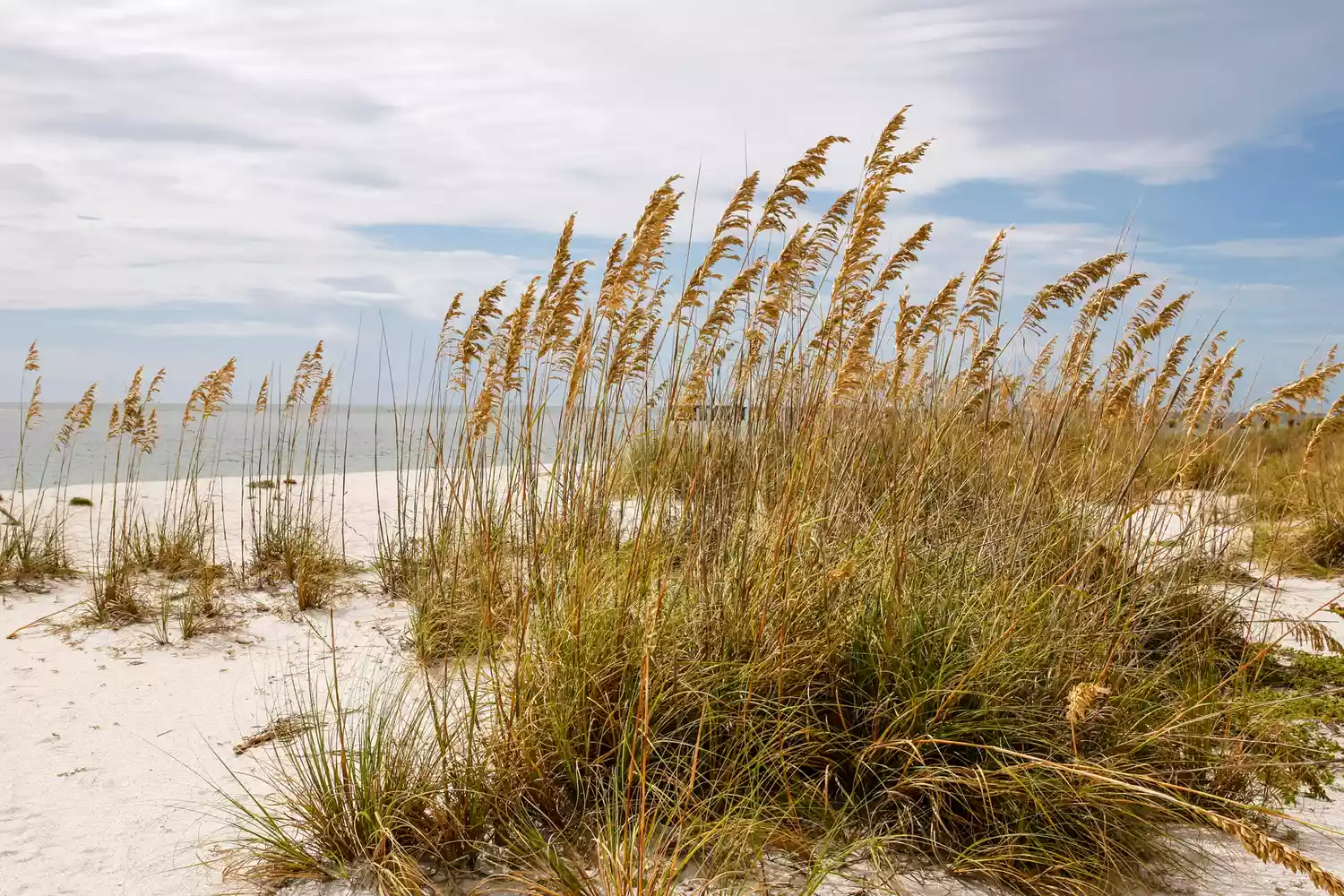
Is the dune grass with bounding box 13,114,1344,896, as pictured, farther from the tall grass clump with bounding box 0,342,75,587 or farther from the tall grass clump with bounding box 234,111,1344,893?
the tall grass clump with bounding box 0,342,75,587

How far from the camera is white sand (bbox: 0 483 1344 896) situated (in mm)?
2670

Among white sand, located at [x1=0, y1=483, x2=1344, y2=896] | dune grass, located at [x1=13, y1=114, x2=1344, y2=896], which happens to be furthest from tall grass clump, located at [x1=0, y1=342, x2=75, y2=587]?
dune grass, located at [x1=13, y1=114, x2=1344, y2=896]

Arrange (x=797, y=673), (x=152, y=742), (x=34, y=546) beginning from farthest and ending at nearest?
1. (x=34, y=546)
2. (x=152, y=742)
3. (x=797, y=673)

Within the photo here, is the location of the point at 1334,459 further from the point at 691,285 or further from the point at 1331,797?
the point at 691,285

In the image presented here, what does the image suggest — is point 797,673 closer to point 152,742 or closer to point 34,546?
point 152,742

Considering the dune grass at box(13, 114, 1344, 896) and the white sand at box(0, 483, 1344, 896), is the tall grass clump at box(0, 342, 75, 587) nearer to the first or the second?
the white sand at box(0, 483, 1344, 896)

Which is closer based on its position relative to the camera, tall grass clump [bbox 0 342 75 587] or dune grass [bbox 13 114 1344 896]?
dune grass [bbox 13 114 1344 896]

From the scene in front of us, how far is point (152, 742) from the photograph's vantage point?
3748mm

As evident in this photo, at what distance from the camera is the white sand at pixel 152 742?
267 centimetres

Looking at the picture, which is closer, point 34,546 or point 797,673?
point 797,673

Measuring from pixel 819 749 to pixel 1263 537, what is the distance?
5.63 meters

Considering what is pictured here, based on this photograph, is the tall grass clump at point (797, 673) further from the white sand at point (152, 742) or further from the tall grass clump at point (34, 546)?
the tall grass clump at point (34, 546)

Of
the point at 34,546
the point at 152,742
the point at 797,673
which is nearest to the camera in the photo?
the point at 797,673

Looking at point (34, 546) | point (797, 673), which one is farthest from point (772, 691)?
point (34, 546)
